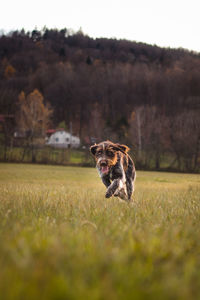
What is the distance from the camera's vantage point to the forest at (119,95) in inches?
2116

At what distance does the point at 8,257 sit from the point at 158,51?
12111cm

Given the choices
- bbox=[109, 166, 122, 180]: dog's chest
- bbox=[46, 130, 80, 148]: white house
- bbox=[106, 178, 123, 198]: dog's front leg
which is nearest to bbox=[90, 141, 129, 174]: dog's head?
bbox=[109, 166, 122, 180]: dog's chest

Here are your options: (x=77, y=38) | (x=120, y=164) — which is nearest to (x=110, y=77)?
(x=77, y=38)

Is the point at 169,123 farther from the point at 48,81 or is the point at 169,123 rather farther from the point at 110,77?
the point at 48,81

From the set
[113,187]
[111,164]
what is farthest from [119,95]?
[113,187]

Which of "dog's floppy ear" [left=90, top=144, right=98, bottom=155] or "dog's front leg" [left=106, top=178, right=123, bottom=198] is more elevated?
"dog's floppy ear" [left=90, top=144, right=98, bottom=155]

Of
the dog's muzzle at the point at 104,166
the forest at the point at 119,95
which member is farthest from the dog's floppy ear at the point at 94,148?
the forest at the point at 119,95

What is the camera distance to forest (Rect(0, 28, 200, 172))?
53.8 metres

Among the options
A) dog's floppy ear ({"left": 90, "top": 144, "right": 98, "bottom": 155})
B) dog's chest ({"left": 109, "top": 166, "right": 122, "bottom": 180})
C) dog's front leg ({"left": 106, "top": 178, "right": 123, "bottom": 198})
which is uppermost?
dog's floppy ear ({"left": 90, "top": 144, "right": 98, "bottom": 155})

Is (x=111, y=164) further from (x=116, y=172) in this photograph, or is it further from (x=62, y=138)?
(x=62, y=138)

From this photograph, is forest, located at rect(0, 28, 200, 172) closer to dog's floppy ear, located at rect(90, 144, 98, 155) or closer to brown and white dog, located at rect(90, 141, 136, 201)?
brown and white dog, located at rect(90, 141, 136, 201)

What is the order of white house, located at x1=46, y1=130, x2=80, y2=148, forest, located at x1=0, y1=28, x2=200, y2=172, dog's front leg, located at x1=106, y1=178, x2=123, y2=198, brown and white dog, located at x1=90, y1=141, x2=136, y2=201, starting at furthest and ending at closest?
white house, located at x1=46, y1=130, x2=80, y2=148 → forest, located at x1=0, y1=28, x2=200, y2=172 → brown and white dog, located at x1=90, y1=141, x2=136, y2=201 → dog's front leg, located at x1=106, y1=178, x2=123, y2=198

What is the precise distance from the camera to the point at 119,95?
282 ft

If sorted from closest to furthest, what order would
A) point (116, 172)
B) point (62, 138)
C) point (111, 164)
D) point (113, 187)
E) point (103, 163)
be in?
point (113, 187) → point (103, 163) → point (111, 164) → point (116, 172) → point (62, 138)
